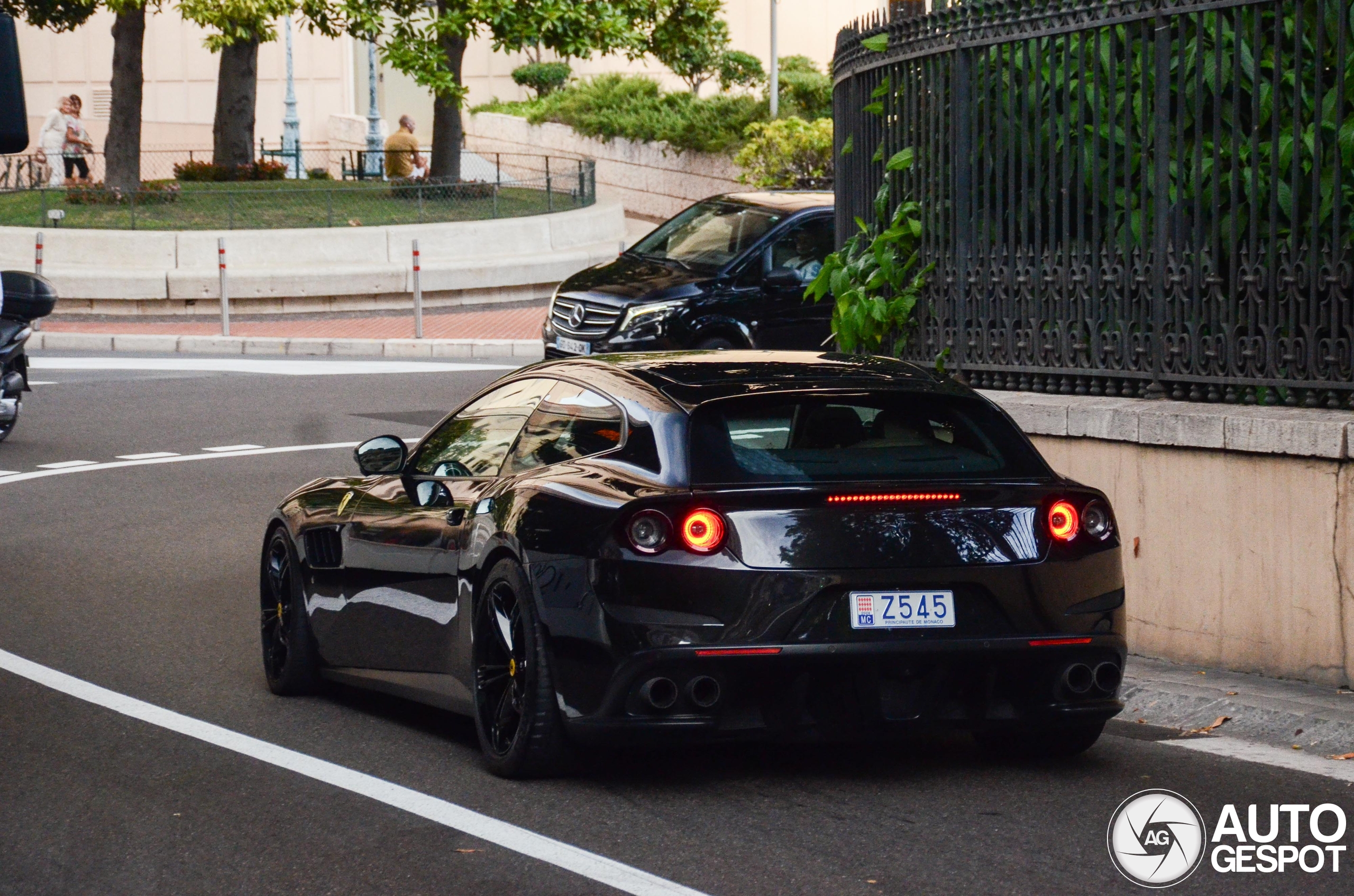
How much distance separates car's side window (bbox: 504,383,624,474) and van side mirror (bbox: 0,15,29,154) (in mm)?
2554

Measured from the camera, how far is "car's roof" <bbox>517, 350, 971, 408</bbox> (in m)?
6.49

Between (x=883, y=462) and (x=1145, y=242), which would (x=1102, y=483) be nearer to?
(x=1145, y=242)

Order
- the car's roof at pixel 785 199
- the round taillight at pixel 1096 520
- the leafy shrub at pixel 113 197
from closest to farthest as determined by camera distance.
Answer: the round taillight at pixel 1096 520 < the car's roof at pixel 785 199 < the leafy shrub at pixel 113 197

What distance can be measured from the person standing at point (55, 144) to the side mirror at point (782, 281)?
1990 cm

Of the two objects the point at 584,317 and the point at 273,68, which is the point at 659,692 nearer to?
the point at 584,317

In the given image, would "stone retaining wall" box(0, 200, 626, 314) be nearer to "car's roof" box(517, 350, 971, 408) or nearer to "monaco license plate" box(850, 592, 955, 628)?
"car's roof" box(517, 350, 971, 408)

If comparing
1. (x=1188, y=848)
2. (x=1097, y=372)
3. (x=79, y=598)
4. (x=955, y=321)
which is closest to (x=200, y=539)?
(x=79, y=598)

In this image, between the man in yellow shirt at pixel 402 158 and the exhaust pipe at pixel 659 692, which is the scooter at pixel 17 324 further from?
the man in yellow shirt at pixel 402 158

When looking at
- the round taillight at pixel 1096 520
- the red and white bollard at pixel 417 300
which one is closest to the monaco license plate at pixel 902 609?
the round taillight at pixel 1096 520

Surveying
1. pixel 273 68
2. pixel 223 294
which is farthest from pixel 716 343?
pixel 273 68

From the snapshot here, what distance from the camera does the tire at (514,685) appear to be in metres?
6.21

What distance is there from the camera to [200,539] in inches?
477

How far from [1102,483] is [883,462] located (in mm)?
2612

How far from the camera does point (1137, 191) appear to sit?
8.84 meters
